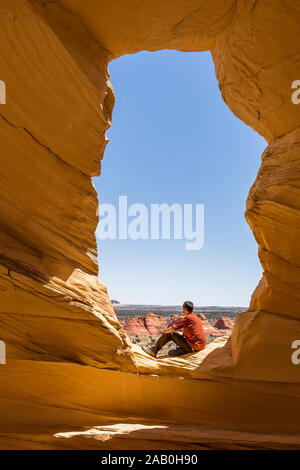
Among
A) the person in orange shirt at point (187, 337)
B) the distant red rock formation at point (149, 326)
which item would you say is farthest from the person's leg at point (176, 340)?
the distant red rock formation at point (149, 326)

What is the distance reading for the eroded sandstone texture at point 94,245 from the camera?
13.1ft

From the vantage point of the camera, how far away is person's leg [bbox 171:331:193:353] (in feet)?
17.8

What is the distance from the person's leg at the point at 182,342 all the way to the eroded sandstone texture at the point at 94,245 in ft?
1.37

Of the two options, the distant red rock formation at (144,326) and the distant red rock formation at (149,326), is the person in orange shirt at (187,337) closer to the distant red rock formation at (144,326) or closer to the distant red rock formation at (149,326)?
the distant red rock formation at (149,326)

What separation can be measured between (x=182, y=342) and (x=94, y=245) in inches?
90.7

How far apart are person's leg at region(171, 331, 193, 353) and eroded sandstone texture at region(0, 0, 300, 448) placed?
42cm

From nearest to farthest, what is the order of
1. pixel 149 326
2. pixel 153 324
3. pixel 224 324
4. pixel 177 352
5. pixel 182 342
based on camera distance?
pixel 177 352 < pixel 182 342 < pixel 149 326 < pixel 153 324 < pixel 224 324

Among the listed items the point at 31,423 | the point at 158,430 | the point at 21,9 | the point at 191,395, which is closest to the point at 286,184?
the point at 191,395

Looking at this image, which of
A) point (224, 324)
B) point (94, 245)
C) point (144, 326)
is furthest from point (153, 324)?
point (94, 245)

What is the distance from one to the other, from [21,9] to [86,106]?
1.35 metres

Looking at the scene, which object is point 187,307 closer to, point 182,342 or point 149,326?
point 182,342

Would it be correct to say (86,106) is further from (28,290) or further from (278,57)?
(278,57)

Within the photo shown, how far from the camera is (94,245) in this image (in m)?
5.05

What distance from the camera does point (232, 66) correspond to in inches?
201
